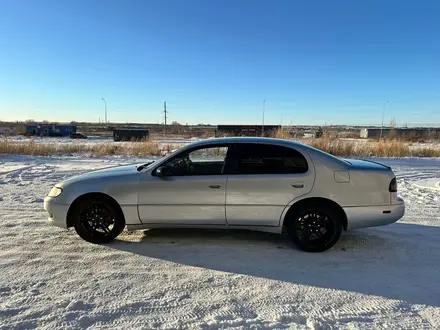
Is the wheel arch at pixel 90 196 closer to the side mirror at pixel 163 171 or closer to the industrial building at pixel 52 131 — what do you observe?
the side mirror at pixel 163 171

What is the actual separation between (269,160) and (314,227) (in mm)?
1137

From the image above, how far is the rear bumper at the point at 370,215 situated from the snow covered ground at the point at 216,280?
424mm

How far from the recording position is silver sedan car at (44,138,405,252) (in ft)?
13.7

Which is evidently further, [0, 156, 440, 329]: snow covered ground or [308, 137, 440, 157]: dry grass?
[308, 137, 440, 157]: dry grass

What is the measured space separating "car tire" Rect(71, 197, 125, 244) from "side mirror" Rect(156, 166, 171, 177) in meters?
0.81

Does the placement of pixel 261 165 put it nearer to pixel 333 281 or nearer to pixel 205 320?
pixel 333 281

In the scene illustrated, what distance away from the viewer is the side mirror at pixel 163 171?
14.1ft

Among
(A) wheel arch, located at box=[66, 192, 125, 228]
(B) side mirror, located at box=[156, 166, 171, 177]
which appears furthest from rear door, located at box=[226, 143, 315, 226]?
(A) wheel arch, located at box=[66, 192, 125, 228]

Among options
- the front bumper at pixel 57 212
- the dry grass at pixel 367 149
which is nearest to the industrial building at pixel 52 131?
the dry grass at pixel 367 149

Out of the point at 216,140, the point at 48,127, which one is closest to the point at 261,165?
the point at 216,140

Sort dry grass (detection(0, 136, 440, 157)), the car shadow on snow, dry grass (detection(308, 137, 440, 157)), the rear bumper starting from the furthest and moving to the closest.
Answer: dry grass (detection(0, 136, 440, 157)), dry grass (detection(308, 137, 440, 157)), the rear bumper, the car shadow on snow

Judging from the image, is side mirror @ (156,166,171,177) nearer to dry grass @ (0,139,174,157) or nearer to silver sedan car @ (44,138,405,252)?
silver sedan car @ (44,138,405,252)

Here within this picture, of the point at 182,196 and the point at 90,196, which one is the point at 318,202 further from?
the point at 90,196

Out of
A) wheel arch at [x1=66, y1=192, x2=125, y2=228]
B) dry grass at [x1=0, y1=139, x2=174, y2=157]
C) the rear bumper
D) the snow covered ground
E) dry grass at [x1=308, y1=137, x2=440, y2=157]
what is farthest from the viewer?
dry grass at [x1=0, y1=139, x2=174, y2=157]
